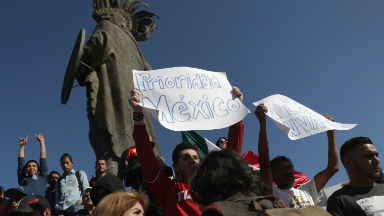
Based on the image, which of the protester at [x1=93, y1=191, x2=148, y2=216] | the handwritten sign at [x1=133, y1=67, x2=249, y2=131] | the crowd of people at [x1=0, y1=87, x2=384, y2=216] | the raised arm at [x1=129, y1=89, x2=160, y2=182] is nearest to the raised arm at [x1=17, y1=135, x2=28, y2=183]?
the crowd of people at [x1=0, y1=87, x2=384, y2=216]

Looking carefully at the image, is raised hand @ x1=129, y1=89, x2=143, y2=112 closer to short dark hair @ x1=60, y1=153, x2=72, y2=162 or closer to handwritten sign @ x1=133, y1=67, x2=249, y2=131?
handwritten sign @ x1=133, y1=67, x2=249, y2=131

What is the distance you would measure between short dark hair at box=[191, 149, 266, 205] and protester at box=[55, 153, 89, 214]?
4484mm

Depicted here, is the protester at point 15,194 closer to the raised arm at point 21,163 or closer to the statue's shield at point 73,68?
the raised arm at point 21,163

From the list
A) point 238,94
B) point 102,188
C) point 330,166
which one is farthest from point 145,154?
point 330,166

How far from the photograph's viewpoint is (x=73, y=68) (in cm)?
901

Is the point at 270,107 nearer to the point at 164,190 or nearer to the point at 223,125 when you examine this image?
the point at 223,125

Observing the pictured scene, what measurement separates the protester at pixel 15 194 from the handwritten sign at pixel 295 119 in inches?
156

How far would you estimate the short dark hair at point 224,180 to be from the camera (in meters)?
1.84

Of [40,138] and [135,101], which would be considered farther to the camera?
[40,138]

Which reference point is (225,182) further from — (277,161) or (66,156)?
(66,156)

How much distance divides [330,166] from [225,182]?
8.12ft

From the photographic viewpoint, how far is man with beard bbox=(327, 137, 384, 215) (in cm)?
290

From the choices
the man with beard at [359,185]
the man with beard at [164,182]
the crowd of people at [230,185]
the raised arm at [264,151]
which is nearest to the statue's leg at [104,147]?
the crowd of people at [230,185]

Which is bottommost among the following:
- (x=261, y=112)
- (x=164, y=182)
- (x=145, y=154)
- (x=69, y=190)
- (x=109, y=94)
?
(x=69, y=190)
